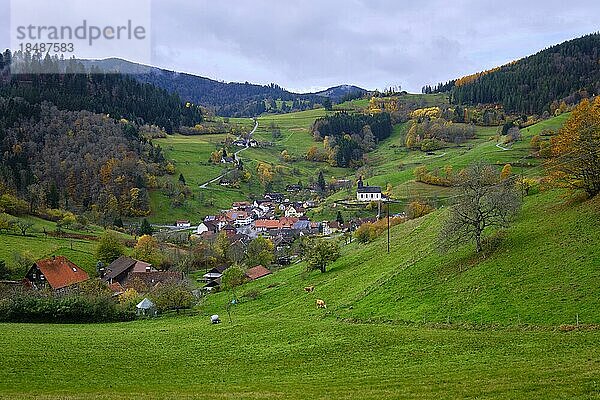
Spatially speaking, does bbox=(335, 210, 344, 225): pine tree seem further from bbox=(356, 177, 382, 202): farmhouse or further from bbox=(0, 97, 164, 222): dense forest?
bbox=(0, 97, 164, 222): dense forest

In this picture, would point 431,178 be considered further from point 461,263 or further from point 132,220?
point 461,263

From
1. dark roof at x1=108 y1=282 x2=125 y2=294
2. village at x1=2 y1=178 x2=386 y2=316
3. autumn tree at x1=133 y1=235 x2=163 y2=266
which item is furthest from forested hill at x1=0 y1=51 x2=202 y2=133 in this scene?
dark roof at x1=108 y1=282 x2=125 y2=294

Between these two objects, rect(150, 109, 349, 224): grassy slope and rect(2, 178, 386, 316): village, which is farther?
rect(150, 109, 349, 224): grassy slope

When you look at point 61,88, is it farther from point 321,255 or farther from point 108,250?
point 321,255

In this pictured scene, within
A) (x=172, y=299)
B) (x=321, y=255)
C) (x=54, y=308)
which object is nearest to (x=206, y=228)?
(x=321, y=255)

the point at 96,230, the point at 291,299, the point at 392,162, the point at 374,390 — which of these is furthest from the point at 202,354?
the point at 392,162
